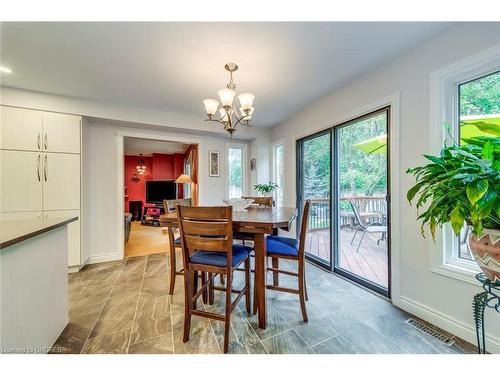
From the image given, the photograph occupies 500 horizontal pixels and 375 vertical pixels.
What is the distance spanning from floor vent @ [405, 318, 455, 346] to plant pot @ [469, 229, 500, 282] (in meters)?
0.91

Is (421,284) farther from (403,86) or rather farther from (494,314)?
(403,86)

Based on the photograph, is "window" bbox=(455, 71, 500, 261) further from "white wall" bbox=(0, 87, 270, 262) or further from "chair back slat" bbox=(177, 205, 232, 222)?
"white wall" bbox=(0, 87, 270, 262)

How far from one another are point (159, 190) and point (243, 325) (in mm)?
6677

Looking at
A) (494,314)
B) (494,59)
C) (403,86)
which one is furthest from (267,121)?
(494,314)

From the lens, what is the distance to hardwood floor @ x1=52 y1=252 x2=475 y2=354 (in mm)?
1426

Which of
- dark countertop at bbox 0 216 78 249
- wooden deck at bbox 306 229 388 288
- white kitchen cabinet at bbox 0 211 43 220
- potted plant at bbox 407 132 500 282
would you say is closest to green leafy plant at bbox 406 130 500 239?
potted plant at bbox 407 132 500 282

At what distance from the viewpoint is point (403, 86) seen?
1898 mm

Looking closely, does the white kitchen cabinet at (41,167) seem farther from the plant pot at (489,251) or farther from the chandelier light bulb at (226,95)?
the plant pot at (489,251)

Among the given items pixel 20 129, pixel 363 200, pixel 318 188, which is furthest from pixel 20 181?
pixel 363 200

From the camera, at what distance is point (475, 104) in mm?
1567

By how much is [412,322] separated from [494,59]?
2045mm

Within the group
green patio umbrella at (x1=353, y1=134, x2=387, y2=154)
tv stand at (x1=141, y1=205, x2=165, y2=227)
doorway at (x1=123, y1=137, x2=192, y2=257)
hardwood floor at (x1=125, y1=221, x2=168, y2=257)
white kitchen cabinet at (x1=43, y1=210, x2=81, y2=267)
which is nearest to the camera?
green patio umbrella at (x1=353, y1=134, x2=387, y2=154)

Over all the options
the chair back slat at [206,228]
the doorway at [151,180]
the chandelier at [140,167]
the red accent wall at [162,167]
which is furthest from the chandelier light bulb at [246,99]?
the chandelier at [140,167]

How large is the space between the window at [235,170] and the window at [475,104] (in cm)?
332
